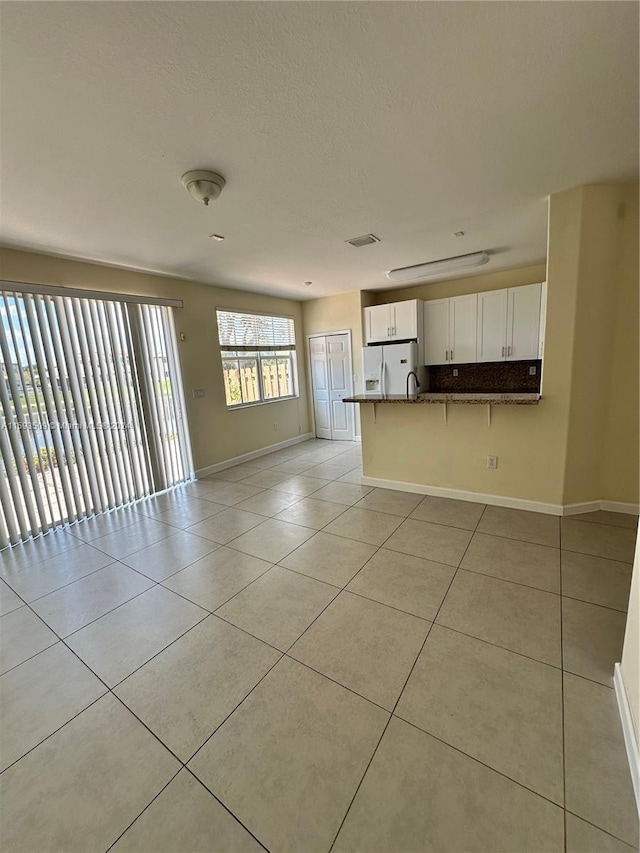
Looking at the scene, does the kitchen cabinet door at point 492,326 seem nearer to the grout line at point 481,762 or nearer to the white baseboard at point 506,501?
the white baseboard at point 506,501

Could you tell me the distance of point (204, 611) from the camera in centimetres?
207

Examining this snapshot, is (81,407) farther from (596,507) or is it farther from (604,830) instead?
(596,507)

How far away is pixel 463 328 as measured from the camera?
190 inches

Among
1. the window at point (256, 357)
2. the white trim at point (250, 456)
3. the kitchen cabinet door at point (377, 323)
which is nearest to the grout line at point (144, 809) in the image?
the white trim at point (250, 456)

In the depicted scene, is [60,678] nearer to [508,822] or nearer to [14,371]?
[508,822]

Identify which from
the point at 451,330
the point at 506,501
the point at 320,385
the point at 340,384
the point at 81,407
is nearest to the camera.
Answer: the point at 506,501

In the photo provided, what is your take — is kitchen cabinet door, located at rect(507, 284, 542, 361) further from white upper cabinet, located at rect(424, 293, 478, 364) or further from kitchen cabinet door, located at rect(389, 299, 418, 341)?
kitchen cabinet door, located at rect(389, 299, 418, 341)

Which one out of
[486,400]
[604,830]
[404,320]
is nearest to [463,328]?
[404,320]

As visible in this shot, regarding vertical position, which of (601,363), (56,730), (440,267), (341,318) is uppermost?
(440,267)

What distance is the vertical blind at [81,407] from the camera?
2.93 metres

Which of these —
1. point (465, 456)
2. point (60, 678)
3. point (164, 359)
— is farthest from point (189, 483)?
point (465, 456)

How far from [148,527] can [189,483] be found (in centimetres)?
129

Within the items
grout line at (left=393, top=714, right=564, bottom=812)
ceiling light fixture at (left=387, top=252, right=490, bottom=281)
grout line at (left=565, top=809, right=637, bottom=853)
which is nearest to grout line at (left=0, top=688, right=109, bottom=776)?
grout line at (left=393, top=714, right=564, bottom=812)

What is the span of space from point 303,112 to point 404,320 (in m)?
3.79
